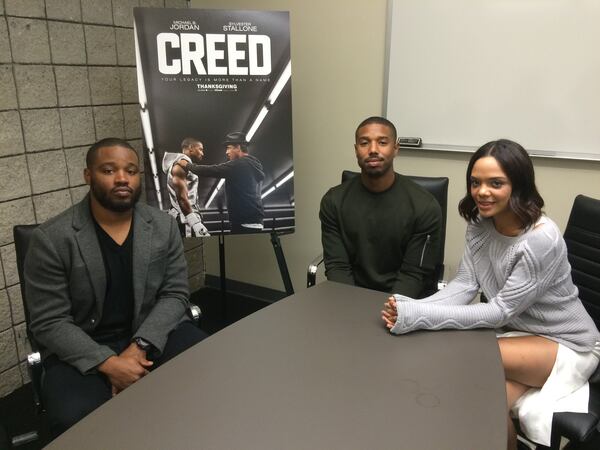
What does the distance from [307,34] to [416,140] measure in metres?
0.91

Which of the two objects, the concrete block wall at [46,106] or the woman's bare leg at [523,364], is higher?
the concrete block wall at [46,106]

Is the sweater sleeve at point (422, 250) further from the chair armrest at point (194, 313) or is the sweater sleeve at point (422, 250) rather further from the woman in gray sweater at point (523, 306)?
the chair armrest at point (194, 313)

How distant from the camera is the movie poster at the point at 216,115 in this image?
231cm

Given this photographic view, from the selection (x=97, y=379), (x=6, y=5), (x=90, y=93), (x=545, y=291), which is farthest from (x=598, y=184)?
(x=6, y=5)

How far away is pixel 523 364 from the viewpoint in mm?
1436

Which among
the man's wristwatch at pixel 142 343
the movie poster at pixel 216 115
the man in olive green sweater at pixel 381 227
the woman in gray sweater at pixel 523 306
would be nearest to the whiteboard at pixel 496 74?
the man in olive green sweater at pixel 381 227

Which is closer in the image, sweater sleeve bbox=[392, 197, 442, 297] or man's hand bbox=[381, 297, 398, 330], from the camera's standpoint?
man's hand bbox=[381, 297, 398, 330]

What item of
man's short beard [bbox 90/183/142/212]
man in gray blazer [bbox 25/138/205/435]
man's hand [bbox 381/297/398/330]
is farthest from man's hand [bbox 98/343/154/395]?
man's hand [bbox 381/297/398/330]

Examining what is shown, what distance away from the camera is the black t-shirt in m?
1.68

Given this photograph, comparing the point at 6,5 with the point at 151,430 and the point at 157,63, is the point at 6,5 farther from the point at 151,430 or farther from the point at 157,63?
the point at 151,430

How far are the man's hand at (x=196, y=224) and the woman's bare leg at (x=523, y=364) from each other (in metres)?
1.54

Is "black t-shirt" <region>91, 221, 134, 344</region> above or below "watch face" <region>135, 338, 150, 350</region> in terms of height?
above

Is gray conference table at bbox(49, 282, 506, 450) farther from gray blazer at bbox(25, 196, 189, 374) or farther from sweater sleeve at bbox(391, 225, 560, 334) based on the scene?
gray blazer at bbox(25, 196, 189, 374)

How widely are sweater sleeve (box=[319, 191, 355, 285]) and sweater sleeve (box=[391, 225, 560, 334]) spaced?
685mm
